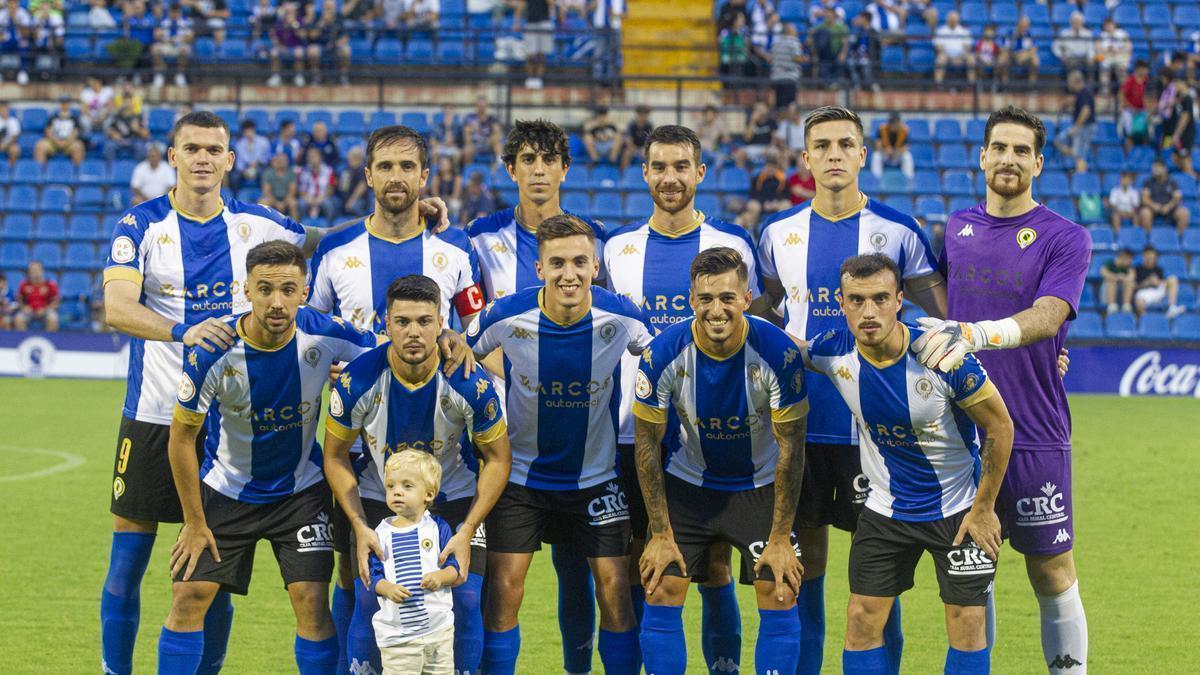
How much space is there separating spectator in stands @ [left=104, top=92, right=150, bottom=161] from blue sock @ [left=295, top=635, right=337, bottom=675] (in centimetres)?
1666

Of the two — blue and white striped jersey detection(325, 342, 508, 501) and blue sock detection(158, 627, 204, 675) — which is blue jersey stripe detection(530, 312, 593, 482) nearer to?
blue and white striped jersey detection(325, 342, 508, 501)

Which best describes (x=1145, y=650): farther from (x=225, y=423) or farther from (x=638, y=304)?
(x=225, y=423)

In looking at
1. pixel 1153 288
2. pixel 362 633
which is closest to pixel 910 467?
pixel 362 633

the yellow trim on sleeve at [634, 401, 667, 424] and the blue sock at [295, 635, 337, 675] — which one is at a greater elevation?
the yellow trim on sleeve at [634, 401, 667, 424]

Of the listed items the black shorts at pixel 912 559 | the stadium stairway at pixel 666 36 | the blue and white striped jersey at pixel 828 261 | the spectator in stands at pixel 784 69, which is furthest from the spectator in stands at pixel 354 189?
the black shorts at pixel 912 559

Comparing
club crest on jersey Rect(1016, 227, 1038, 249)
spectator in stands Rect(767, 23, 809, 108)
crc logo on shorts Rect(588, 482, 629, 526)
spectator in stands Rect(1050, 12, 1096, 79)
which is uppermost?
spectator in stands Rect(1050, 12, 1096, 79)

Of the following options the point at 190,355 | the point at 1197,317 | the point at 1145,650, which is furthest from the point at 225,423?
the point at 1197,317

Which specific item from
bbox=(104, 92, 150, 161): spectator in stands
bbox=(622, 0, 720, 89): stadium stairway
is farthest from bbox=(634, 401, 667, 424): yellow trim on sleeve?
bbox=(622, 0, 720, 89): stadium stairway

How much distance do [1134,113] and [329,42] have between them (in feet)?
39.4

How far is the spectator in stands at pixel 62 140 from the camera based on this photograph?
69.2 feet

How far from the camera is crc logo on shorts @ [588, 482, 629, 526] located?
5.77 metres

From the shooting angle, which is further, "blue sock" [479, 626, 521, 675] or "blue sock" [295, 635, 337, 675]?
"blue sock" [479, 626, 521, 675]

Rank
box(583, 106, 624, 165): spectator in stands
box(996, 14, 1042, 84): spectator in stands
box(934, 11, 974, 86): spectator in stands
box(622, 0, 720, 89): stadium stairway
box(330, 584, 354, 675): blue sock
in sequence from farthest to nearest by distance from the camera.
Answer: box(622, 0, 720, 89): stadium stairway, box(934, 11, 974, 86): spectator in stands, box(996, 14, 1042, 84): spectator in stands, box(583, 106, 624, 165): spectator in stands, box(330, 584, 354, 675): blue sock

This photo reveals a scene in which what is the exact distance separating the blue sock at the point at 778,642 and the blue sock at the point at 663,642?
30cm
